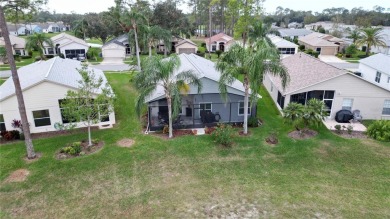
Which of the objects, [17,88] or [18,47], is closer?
[17,88]

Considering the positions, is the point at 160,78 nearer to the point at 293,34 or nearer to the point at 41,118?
the point at 41,118

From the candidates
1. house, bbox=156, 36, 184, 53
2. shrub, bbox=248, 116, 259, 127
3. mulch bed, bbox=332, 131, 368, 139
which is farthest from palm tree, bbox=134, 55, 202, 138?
house, bbox=156, 36, 184, 53

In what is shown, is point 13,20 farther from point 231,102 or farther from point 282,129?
point 282,129

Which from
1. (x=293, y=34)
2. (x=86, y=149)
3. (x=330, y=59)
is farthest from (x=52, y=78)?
(x=293, y=34)

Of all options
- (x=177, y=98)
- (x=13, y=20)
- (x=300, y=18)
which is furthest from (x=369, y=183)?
(x=300, y=18)

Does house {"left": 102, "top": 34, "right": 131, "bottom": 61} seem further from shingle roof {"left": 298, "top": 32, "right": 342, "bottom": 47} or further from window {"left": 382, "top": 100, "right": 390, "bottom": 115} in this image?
window {"left": 382, "top": 100, "right": 390, "bottom": 115}

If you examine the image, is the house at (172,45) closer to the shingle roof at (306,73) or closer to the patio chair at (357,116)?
the shingle roof at (306,73)
